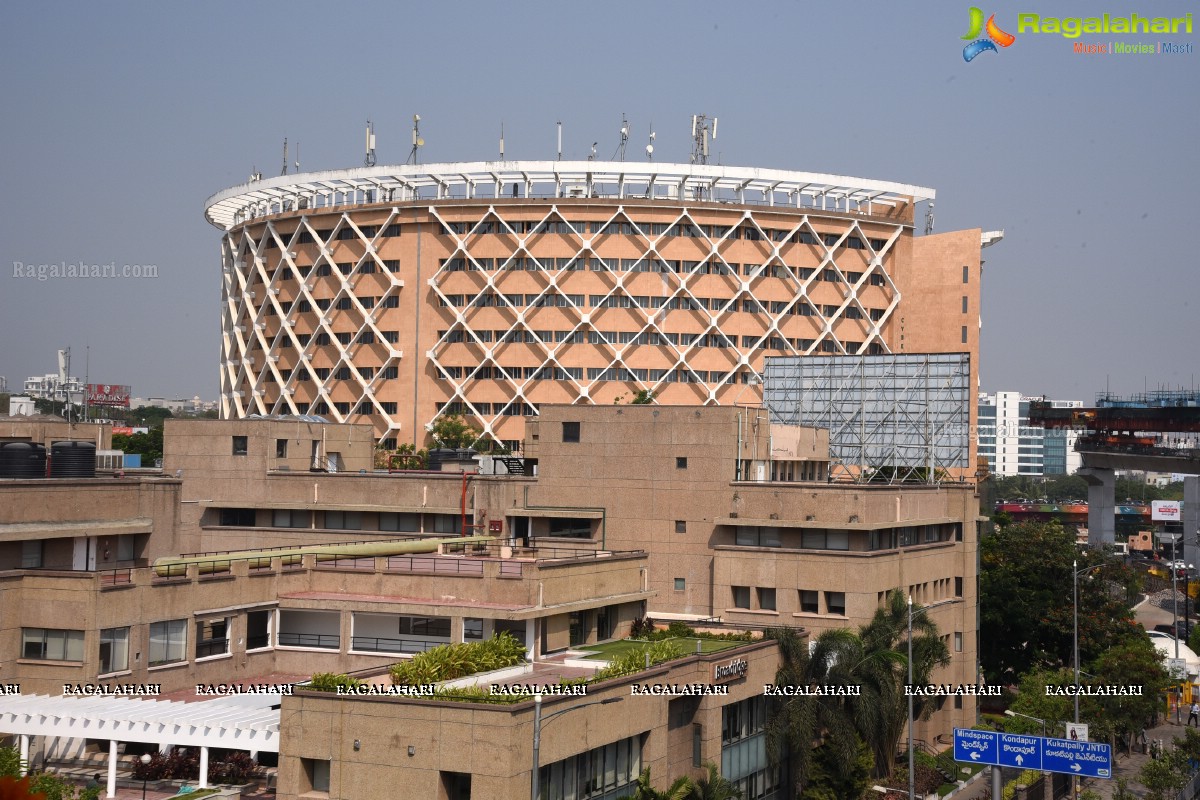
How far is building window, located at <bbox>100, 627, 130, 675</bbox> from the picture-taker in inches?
1692

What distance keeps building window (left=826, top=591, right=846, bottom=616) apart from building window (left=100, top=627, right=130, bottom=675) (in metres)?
29.6

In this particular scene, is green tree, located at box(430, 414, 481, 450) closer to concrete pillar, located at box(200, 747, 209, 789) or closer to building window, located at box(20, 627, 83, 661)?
building window, located at box(20, 627, 83, 661)

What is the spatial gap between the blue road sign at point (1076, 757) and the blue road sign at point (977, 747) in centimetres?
150

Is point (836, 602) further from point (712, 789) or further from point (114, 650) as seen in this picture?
point (114, 650)

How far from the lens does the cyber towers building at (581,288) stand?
121 meters

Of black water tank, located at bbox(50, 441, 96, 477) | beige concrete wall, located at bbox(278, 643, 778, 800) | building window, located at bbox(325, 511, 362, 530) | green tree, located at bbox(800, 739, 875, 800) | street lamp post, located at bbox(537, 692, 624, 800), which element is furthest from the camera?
building window, located at bbox(325, 511, 362, 530)

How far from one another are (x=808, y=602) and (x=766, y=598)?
1.88 meters

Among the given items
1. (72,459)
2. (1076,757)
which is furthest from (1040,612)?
(72,459)

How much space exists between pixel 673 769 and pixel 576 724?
8.51 m

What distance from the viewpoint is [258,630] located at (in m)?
49.5

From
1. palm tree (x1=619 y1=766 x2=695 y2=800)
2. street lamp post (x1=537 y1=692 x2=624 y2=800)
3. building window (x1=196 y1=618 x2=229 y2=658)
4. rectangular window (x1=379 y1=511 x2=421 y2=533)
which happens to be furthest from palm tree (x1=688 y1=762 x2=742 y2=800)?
rectangular window (x1=379 y1=511 x2=421 y2=533)

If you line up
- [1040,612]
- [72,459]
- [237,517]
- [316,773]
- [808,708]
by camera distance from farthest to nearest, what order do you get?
[1040,612] < [237,517] < [72,459] < [808,708] < [316,773]

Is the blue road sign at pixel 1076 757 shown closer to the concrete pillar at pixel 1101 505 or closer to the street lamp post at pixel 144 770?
the street lamp post at pixel 144 770

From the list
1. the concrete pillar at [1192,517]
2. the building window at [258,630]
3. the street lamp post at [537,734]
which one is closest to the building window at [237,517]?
the building window at [258,630]
